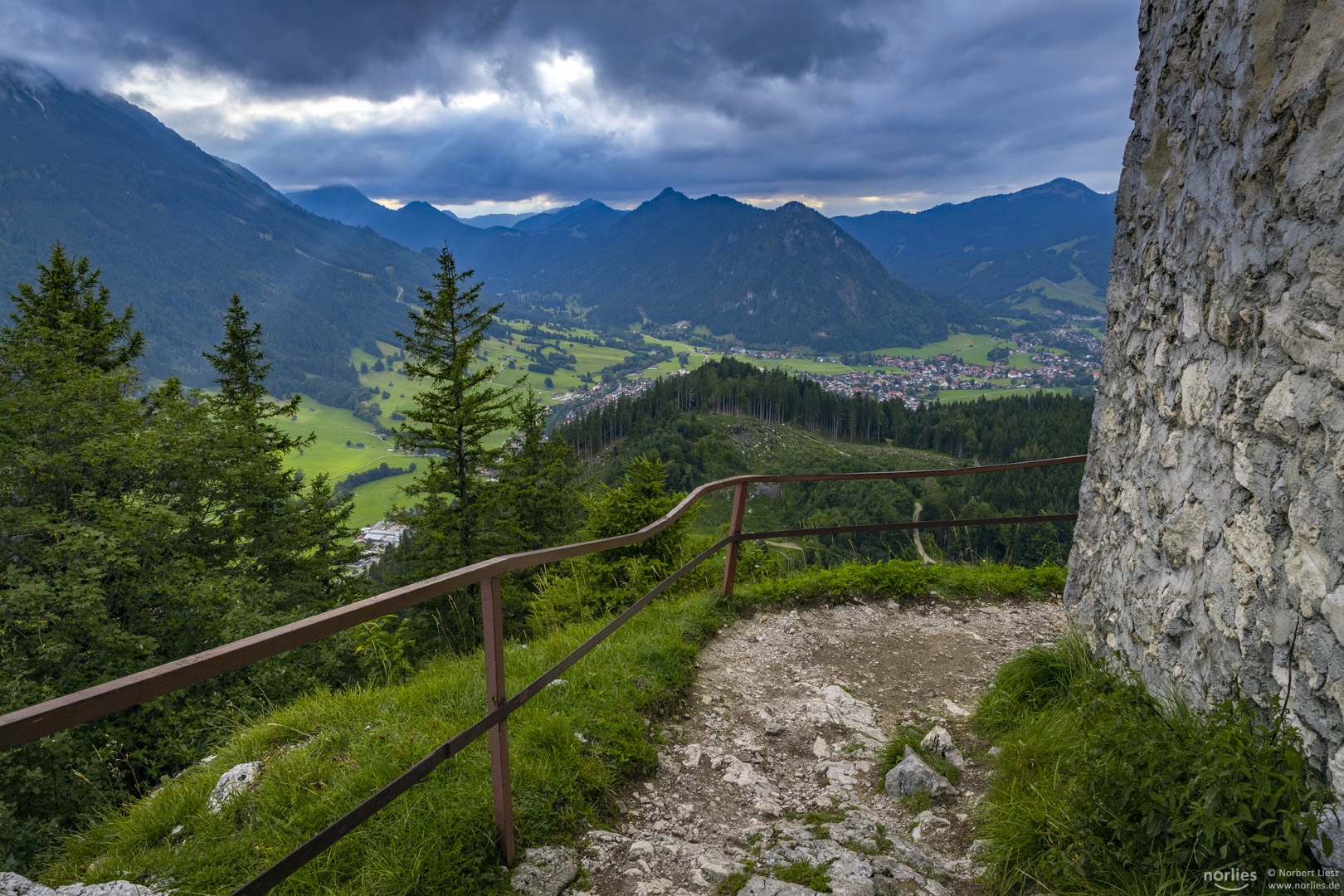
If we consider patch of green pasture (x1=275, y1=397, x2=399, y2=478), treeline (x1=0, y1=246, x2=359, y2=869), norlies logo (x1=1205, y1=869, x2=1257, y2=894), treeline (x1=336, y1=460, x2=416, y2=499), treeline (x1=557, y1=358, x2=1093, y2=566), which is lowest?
treeline (x1=336, y1=460, x2=416, y2=499)

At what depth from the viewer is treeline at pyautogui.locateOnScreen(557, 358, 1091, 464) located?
98562 millimetres

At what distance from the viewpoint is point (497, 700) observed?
2533 millimetres

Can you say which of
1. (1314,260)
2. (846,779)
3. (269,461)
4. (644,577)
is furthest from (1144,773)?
(269,461)

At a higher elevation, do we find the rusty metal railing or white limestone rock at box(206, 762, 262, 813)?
the rusty metal railing

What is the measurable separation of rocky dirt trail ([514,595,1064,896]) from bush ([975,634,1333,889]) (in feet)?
1.06

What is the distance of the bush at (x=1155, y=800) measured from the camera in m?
2.20

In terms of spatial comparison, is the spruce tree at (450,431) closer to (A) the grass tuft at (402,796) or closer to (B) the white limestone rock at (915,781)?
(A) the grass tuft at (402,796)

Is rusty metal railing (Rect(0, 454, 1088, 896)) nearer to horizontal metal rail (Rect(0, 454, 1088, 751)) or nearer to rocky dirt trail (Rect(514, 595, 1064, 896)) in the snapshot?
horizontal metal rail (Rect(0, 454, 1088, 751))

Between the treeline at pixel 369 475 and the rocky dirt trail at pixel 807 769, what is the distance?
108 meters

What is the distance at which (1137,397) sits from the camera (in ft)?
13.1

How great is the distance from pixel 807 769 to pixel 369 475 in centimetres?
12414

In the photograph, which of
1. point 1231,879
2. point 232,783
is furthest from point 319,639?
point 1231,879

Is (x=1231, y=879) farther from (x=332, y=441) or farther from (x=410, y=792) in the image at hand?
(x=332, y=441)

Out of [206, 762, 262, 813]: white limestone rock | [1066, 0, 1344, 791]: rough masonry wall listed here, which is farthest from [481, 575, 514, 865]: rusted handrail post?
[1066, 0, 1344, 791]: rough masonry wall
